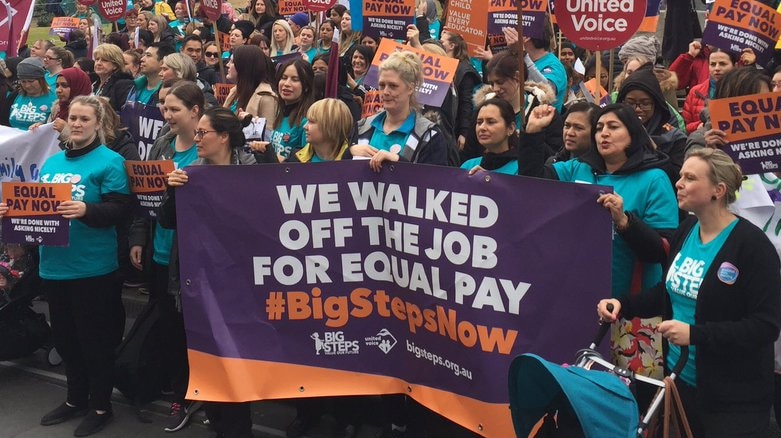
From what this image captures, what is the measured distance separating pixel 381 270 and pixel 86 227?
2039mm

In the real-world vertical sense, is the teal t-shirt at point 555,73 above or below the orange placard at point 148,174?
above

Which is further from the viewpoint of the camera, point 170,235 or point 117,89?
point 117,89

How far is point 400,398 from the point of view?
5.69 m

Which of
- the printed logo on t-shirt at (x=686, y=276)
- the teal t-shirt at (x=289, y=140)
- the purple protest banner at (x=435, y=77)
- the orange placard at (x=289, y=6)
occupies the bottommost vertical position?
the printed logo on t-shirt at (x=686, y=276)

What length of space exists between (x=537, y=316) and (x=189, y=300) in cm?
194

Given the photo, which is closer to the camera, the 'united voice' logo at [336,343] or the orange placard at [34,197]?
the 'united voice' logo at [336,343]

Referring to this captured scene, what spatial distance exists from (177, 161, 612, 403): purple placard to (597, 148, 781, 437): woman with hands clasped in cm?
58

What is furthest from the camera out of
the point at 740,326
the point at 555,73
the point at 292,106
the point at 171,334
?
the point at 555,73

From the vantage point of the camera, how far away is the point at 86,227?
20.0 ft

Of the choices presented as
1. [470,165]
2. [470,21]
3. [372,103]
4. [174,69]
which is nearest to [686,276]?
[470,165]

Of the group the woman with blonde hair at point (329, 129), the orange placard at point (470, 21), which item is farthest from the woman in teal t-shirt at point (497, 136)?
the orange placard at point (470, 21)

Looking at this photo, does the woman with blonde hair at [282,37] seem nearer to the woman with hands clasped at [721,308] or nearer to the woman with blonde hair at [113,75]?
the woman with blonde hair at [113,75]

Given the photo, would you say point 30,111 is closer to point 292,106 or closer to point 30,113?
point 30,113

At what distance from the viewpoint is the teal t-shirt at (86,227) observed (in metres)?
6.05
